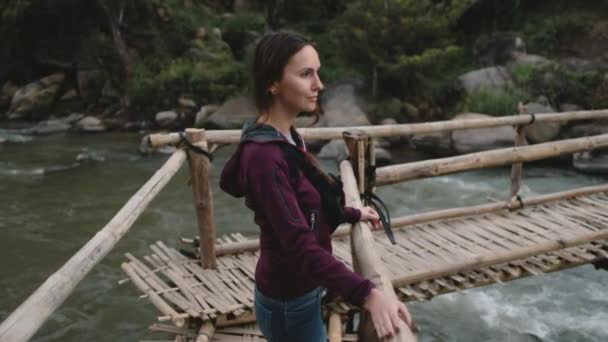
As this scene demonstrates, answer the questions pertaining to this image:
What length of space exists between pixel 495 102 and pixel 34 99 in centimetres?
1258

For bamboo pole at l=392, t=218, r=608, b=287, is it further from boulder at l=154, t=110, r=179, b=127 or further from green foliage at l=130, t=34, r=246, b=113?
green foliage at l=130, t=34, r=246, b=113

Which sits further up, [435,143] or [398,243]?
[398,243]

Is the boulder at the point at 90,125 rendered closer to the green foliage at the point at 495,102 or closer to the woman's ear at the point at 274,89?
the green foliage at the point at 495,102

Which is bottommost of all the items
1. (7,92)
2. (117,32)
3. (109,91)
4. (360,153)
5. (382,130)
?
(109,91)

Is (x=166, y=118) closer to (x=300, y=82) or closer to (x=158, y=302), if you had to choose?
(x=158, y=302)

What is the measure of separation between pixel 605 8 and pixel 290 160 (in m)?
15.9

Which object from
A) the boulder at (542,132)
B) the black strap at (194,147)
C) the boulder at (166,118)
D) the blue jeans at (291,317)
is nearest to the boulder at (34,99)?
the boulder at (166,118)

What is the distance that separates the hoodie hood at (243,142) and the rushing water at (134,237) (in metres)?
3.50

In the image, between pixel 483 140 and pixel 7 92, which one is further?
Result: pixel 7 92

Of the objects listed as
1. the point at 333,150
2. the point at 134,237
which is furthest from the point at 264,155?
the point at 333,150

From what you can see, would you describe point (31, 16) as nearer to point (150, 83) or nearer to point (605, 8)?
point (150, 83)

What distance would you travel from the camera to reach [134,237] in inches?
270

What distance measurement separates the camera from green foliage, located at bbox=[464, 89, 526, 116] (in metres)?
10.7

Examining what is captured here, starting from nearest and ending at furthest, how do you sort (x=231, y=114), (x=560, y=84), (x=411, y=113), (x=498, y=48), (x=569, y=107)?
(x=569, y=107), (x=560, y=84), (x=411, y=113), (x=231, y=114), (x=498, y=48)
